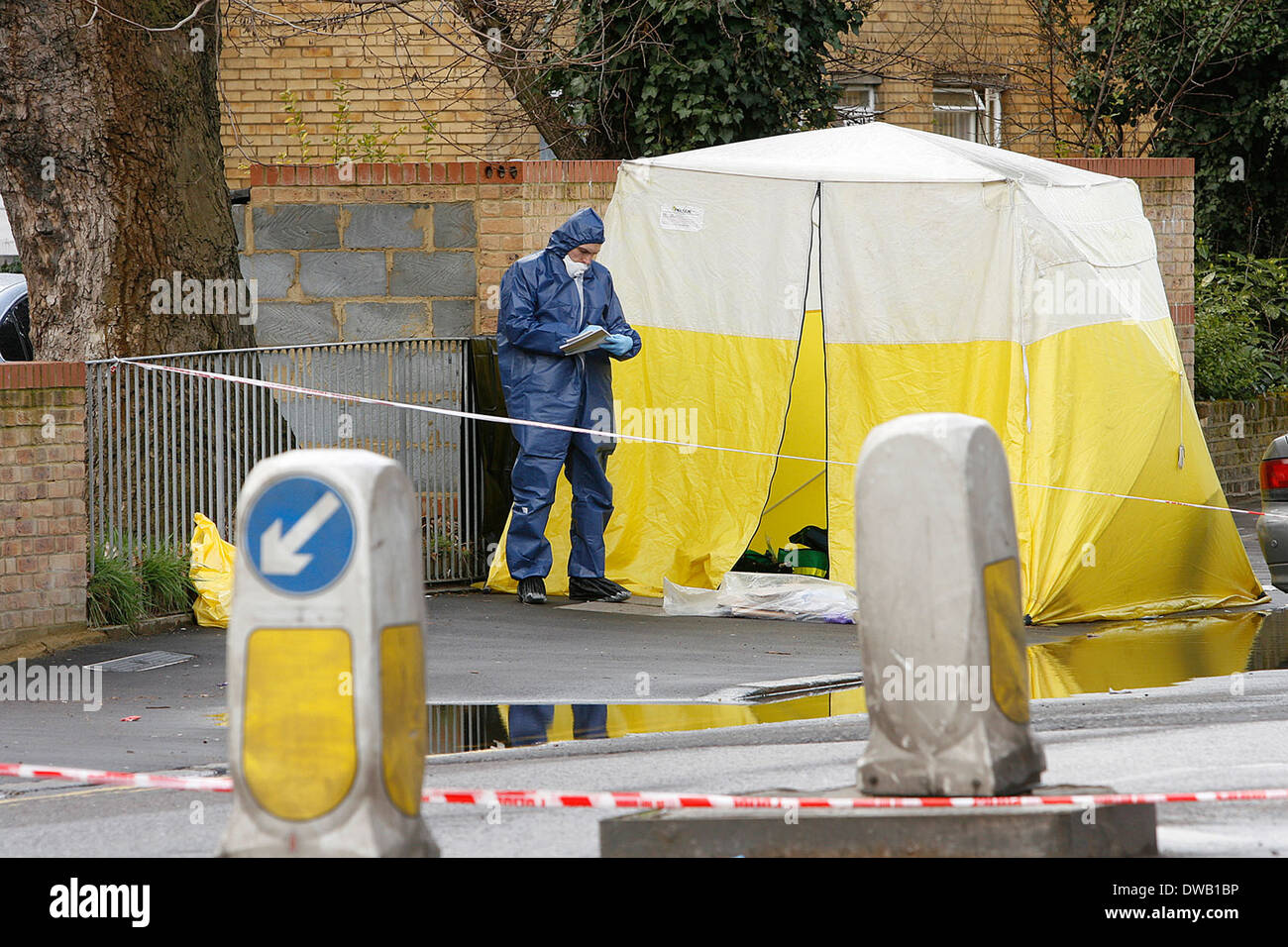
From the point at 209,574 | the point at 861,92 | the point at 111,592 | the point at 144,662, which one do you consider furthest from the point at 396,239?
the point at 861,92

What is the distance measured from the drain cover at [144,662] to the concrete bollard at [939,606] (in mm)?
4930

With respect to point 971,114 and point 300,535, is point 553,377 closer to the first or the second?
point 300,535

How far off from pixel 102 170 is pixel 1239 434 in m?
10.7

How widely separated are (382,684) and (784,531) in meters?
7.89

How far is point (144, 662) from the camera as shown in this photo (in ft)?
28.9

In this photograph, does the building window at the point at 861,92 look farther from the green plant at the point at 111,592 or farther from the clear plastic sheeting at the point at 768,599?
the green plant at the point at 111,592

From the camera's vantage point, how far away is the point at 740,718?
7457 mm

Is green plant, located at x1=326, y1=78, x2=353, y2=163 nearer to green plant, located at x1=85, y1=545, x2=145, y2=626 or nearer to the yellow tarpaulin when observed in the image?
the yellow tarpaulin

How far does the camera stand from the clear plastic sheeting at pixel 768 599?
10102 mm

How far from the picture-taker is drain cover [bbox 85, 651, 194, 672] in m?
8.64

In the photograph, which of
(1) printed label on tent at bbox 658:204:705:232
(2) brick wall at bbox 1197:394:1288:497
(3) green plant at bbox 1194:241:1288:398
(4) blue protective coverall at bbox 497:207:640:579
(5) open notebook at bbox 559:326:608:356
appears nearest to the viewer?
(5) open notebook at bbox 559:326:608:356

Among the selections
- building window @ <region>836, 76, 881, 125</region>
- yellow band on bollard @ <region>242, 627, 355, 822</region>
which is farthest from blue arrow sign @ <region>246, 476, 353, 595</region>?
building window @ <region>836, 76, 881, 125</region>
